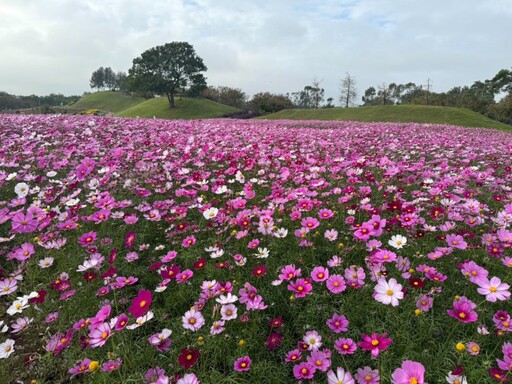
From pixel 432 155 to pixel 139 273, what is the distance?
5.68 meters

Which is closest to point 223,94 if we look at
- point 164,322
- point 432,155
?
point 432,155

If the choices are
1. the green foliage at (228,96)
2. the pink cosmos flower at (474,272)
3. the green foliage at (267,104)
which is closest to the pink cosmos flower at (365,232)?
the pink cosmos flower at (474,272)

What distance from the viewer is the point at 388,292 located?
63.5 inches

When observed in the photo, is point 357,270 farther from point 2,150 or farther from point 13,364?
point 2,150

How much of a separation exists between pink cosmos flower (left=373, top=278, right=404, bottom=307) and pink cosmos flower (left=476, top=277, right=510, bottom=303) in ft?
1.26

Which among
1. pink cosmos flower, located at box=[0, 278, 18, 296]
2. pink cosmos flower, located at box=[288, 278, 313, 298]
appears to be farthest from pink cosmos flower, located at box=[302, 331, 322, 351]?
pink cosmos flower, located at box=[0, 278, 18, 296]

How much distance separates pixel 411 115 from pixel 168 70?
33.6 meters

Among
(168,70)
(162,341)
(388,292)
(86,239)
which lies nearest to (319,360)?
(388,292)

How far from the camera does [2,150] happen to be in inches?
194

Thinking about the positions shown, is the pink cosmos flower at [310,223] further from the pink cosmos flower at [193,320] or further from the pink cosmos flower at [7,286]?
the pink cosmos flower at [7,286]

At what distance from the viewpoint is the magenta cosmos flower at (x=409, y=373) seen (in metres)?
1.20

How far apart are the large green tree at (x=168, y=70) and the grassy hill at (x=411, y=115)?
18695 millimetres

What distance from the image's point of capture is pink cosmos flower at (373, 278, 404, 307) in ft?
5.17

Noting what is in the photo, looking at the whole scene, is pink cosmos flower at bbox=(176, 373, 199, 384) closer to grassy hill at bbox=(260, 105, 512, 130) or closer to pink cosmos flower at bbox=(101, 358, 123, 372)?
pink cosmos flower at bbox=(101, 358, 123, 372)
